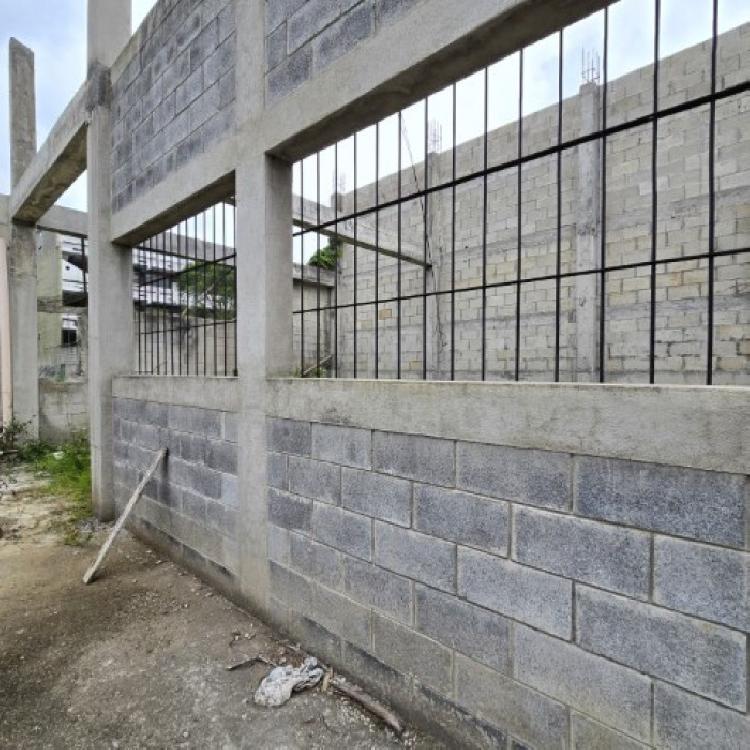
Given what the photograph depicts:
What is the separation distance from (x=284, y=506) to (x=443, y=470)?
112 centimetres

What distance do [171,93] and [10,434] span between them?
6.33 m

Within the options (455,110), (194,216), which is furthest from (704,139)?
(194,216)

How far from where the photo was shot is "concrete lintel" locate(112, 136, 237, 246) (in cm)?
297

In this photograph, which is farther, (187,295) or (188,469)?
(187,295)

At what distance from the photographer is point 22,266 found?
770 centimetres

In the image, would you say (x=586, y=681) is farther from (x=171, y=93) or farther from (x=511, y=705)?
(x=171, y=93)

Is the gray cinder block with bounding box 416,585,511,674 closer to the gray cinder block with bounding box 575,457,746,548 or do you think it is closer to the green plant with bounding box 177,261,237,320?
the gray cinder block with bounding box 575,457,746,548

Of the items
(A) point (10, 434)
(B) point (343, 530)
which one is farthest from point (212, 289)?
(A) point (10, 434)

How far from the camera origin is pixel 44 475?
6.30m

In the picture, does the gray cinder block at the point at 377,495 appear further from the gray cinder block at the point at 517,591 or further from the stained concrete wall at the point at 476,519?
the gray cinder block at the point at 517,591

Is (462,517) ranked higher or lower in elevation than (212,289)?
lower

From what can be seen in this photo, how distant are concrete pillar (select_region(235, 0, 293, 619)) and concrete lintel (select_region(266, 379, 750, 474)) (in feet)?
2.45

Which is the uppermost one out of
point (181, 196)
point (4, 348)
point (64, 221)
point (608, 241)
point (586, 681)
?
point (64, 221)

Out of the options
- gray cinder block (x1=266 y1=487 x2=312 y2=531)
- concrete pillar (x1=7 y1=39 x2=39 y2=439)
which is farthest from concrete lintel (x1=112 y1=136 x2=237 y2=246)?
concrete pillar (x1=7 y1=39 x2=39 y2=439)
